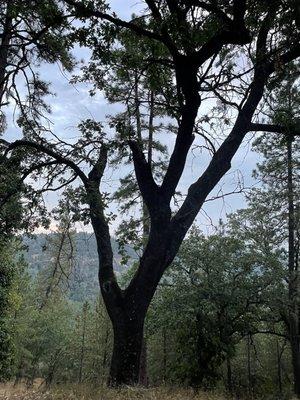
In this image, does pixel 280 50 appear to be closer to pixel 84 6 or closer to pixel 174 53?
pixel 174 53

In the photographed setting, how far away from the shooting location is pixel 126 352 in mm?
7199

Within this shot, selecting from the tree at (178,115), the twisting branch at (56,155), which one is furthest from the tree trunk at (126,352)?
the twisting branch at (56,155)

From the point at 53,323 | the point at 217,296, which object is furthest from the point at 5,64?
the point at 53,323

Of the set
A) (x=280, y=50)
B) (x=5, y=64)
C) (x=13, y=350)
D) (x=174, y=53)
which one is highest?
(x=5, y=64)

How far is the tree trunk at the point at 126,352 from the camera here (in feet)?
23.4

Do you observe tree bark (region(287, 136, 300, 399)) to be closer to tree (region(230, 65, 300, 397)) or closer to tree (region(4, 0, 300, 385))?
tree (region(230, 65, 300, 397))

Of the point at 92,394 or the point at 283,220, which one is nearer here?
the point at 92,394

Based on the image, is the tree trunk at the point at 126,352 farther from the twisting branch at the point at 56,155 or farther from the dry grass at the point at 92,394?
the twisting branch at the point at 56,155

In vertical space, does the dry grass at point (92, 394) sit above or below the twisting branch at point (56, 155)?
below

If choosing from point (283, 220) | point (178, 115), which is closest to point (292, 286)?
point (283, 220)

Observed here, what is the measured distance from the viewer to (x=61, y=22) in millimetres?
6582

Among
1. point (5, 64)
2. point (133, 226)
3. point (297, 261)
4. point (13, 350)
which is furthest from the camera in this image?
point (13, 350)

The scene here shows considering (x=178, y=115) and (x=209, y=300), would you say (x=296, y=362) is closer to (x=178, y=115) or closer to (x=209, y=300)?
(x=209, y=300)

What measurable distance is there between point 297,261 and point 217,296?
7061 millimetres
